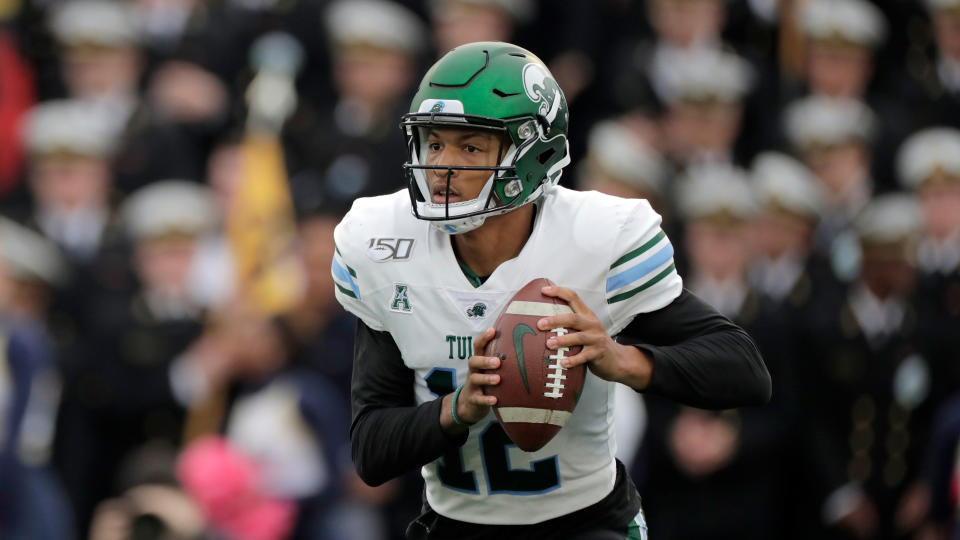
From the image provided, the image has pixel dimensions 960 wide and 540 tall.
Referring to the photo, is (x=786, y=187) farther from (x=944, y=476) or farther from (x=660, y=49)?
(x=944, y=476)

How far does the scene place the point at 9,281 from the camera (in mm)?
7957

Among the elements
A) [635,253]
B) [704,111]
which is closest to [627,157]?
[704,111]

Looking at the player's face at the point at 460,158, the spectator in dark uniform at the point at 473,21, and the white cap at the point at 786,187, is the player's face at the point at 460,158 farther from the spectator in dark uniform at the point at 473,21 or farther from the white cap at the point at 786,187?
the spectator in dark uniform at the point at 473,21

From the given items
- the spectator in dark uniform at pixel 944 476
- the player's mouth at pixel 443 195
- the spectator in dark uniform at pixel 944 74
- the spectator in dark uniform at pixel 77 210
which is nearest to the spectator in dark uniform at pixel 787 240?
the spectator in dark uniform at pixel 944 476

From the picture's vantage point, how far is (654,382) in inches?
153

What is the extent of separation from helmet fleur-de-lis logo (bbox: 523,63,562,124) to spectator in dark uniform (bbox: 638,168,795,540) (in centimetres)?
334

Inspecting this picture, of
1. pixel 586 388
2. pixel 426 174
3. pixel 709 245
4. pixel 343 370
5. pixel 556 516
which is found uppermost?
pixel 426 174

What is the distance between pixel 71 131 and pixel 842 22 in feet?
13.6

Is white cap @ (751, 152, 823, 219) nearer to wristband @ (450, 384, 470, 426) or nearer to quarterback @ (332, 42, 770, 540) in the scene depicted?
quarterback @ (332, 42, 770, 540)

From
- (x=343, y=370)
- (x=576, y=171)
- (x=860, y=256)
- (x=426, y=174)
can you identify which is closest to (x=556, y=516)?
(x=426, y=174)

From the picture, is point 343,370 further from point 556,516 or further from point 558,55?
point 556,516

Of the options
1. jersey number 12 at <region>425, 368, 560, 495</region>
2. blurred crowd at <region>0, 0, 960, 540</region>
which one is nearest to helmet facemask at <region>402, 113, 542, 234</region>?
jersey number 12 at <region>425, 368, 560, 495</region>

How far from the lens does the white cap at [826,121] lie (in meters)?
8.73

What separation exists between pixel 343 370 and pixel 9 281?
1675 mm
